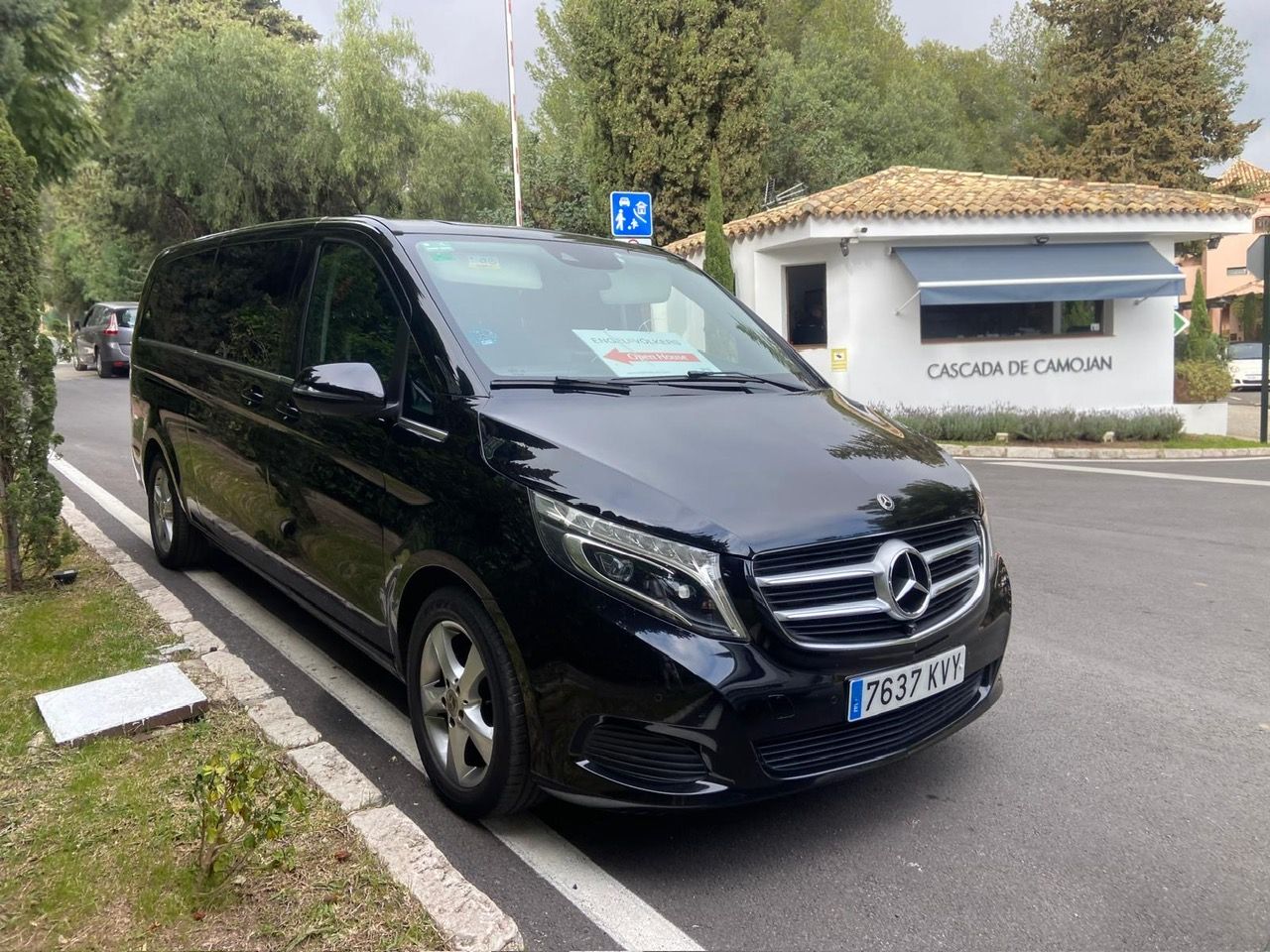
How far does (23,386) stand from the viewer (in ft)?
16.7

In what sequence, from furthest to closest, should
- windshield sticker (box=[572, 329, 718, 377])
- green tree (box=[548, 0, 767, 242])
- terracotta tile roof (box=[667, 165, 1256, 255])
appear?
1. green tree (box=[548, 0, 767, 242])
2. terracotta tile roof (box=[667, 165, 1256, 255])
3. windshield sticker (box=[572, 329, 718, 377])

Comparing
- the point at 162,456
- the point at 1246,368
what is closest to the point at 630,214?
the point at 162,456

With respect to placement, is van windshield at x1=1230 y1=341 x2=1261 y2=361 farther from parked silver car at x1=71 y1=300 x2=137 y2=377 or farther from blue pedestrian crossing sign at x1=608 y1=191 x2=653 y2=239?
parked silver car at x1=71 y1=300 x2=137 y2=377

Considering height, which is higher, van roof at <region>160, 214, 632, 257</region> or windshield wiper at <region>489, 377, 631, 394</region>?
van roof at <region>160, 214, 632, 257</region>

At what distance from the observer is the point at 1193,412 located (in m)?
17.2

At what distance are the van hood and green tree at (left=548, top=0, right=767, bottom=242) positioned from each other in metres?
23.1

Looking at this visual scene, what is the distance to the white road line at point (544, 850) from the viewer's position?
2578mm

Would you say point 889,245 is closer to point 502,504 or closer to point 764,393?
point 764,393

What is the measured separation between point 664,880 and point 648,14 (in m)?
26.0

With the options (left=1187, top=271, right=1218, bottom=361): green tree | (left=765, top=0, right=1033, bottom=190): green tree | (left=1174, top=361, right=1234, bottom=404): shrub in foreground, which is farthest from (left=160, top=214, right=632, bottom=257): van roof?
(left=765, top=0, right=1033, bottom=190): green tree

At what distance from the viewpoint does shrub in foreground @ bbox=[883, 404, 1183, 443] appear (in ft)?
49.0

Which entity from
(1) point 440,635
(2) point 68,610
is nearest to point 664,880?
(1) point 440,635

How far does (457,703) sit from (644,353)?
152cm

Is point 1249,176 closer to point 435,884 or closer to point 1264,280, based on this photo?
point 1264,280
